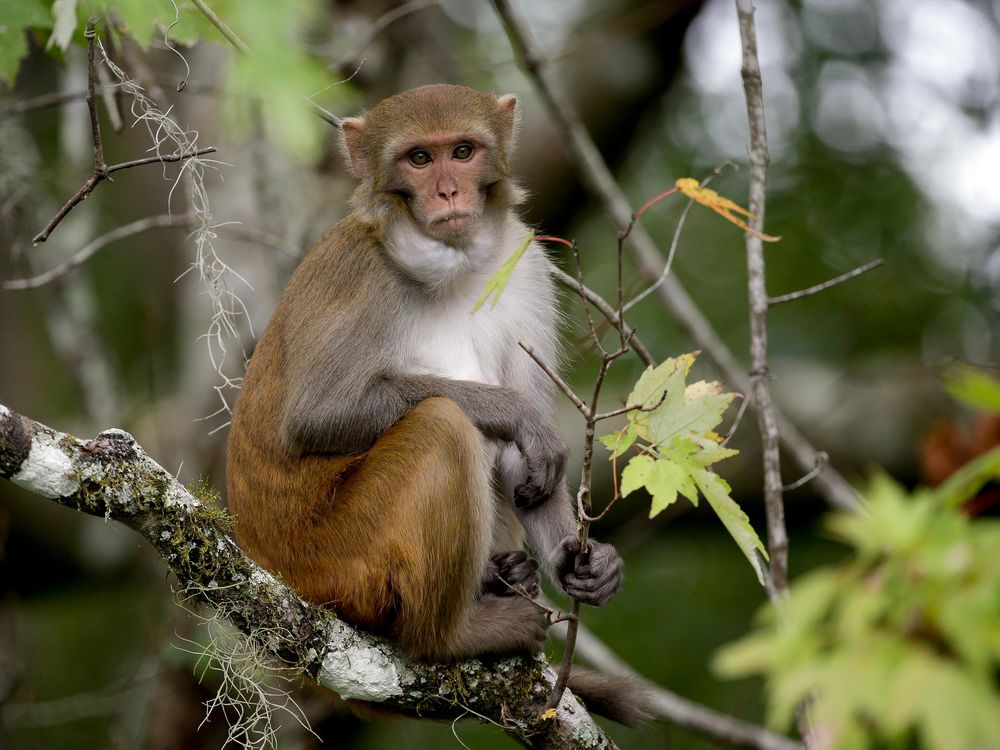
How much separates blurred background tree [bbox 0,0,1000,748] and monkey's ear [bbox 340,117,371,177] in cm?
16

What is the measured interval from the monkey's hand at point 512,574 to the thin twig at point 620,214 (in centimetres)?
244

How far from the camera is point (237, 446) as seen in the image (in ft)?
17.8

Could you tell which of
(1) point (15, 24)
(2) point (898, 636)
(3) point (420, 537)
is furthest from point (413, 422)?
(2) point (898, 636)

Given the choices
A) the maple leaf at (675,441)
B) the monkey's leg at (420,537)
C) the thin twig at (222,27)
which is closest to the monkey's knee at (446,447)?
the monkey's leg at (420,537)

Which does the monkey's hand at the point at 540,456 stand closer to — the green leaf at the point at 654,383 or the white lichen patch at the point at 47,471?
the green leaf at the point at 654,383

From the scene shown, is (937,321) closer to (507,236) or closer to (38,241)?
(507,236)

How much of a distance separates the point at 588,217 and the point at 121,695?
6139 millimetres

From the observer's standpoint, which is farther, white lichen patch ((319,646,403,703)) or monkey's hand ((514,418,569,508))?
monkey's hand ((514,418,569,508))

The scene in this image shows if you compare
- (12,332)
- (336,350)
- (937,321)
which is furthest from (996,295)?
(12,332)

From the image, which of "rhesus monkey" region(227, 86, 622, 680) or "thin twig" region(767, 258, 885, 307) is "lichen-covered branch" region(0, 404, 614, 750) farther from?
"thin twig" region(767, 258, 885, 307)

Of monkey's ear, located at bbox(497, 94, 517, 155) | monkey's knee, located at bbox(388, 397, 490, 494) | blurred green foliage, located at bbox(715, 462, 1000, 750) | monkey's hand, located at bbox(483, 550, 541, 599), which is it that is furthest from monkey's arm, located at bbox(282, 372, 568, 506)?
blurred green foliage, located at bbox(715, 462, 1000, 750)

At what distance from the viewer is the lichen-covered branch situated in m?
3.67

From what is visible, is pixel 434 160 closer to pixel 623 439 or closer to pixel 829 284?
pixel 829 284

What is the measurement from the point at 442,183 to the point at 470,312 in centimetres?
74
